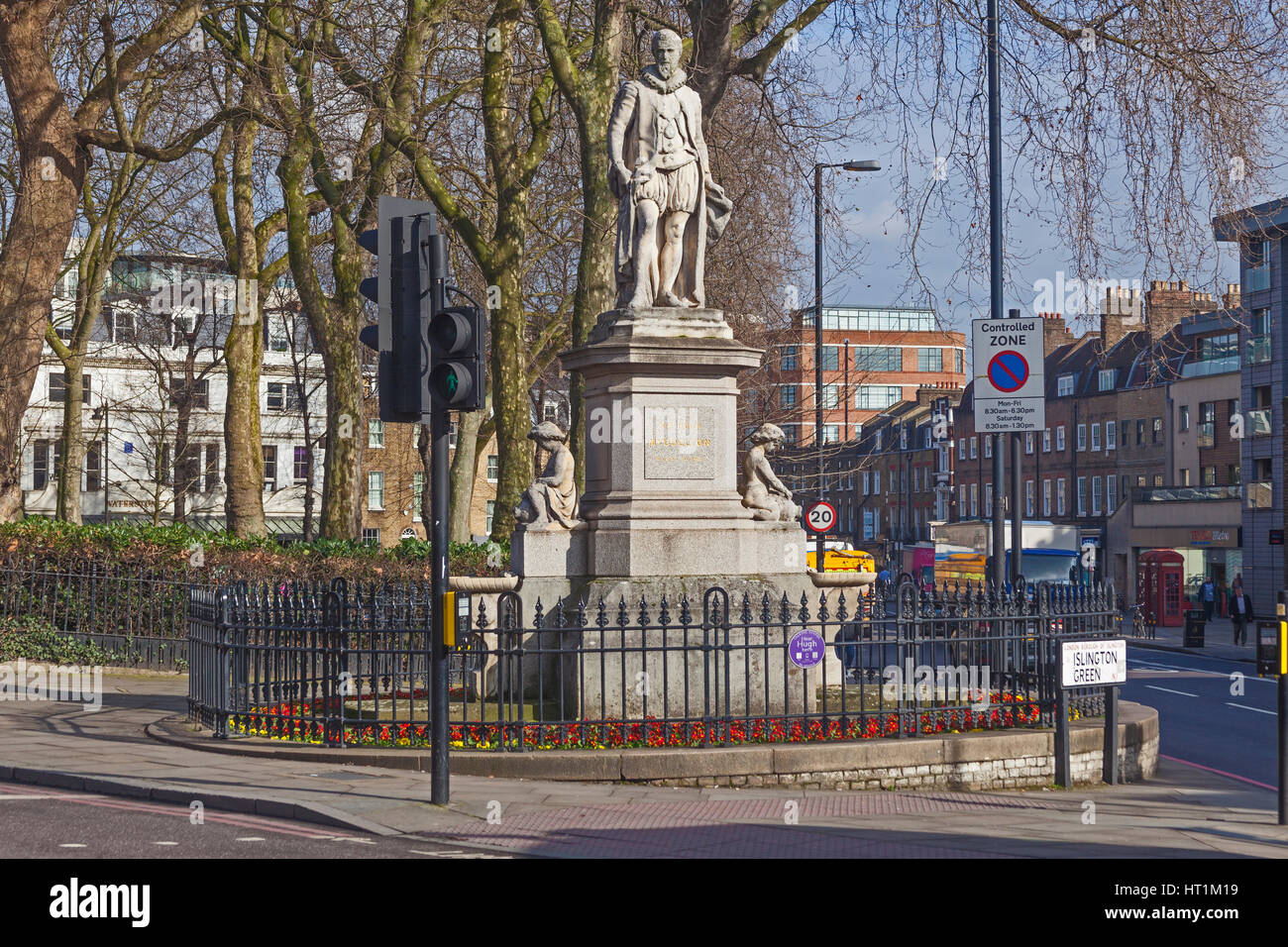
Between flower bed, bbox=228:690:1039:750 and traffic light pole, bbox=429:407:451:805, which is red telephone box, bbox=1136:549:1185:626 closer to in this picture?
flower bed, bbox=228:690:1039:750

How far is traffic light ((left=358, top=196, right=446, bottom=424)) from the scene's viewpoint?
9.70 meters

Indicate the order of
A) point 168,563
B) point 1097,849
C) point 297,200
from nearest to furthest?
point 1097,849 → point 168,563 → point 297,200

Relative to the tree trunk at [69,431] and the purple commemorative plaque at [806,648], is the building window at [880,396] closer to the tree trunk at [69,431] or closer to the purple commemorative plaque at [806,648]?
the tree trunk at [69,431]

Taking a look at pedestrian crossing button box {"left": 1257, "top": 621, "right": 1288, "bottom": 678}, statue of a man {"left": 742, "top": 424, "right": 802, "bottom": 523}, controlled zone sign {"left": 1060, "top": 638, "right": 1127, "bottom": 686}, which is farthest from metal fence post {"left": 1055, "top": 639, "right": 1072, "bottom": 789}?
statue of a man {"left": 742, "top": 424, "right": 802, "bottom": 523}

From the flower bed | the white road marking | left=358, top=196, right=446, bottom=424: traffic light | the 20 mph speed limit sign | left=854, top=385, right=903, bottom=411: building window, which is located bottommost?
the white road marking

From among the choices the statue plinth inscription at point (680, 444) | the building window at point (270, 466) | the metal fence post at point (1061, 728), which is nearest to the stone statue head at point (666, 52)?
the statue plinth inscription at point (680, 444)

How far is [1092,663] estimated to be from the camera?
1234 cm

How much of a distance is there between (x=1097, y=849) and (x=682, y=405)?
5.68m

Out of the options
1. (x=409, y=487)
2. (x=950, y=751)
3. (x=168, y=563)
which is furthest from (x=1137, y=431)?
(x=950, y=751)

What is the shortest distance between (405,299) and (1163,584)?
145 ft

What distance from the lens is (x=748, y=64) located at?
19203 millimetres

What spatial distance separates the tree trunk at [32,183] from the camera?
19859 mm

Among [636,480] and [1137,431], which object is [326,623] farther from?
[1137,431]

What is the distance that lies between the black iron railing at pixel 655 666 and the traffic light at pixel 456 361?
222 centimetres
